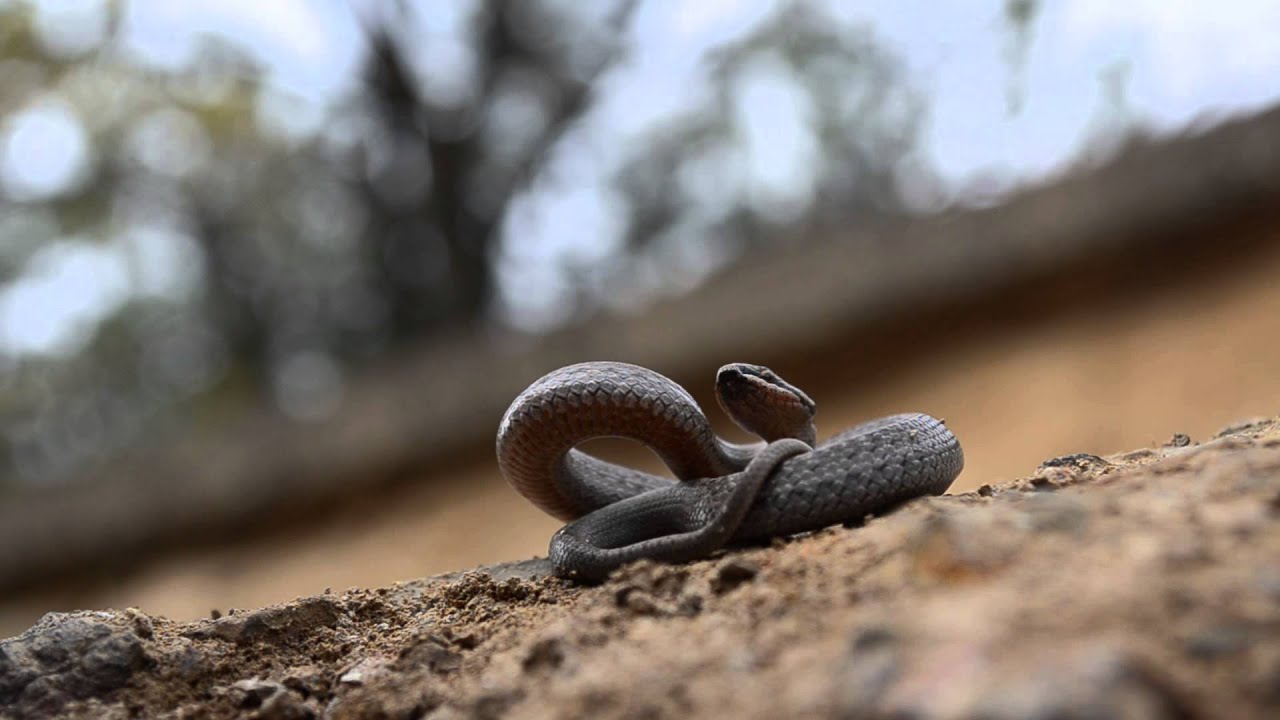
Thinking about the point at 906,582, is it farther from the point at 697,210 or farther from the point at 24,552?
the point at 24,552

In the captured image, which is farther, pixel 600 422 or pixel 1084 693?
pixel 600 422

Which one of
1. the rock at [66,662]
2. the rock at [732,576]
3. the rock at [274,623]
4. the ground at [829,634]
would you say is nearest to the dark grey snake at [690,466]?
the ground at [829,634]

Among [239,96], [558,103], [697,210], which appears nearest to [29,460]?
[239,96]

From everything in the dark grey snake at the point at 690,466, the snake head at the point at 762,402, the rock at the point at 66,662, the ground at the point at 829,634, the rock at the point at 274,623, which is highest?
the snake head at the point at 762,402

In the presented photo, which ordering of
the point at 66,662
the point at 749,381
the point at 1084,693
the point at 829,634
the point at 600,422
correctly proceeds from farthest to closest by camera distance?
the point at 749,381, the point at 600,422, the point at 66,662, the point at 829,634, the point at 1084,693

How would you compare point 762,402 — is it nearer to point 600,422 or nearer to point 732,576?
point 600,422

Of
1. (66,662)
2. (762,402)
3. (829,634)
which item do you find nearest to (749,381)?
(762,402)

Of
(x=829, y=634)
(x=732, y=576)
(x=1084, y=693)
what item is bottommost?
(x=1084, y=693)

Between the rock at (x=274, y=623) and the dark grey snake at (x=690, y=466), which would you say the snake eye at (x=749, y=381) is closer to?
the dark grey snake at (x=690, y=466)
